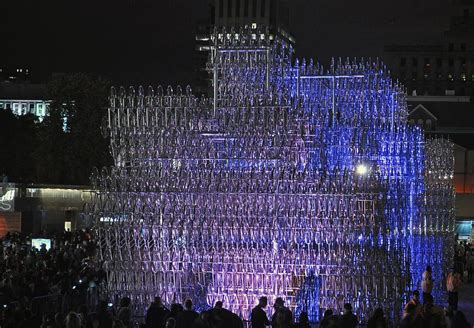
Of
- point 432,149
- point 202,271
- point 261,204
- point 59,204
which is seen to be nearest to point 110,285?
point 202,271

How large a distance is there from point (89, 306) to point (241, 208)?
4.07 meters

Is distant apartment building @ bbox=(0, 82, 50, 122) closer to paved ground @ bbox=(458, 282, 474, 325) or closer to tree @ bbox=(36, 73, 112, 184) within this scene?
tree @ bbox=(36, 73, 112, 184)

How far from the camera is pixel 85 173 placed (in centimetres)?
5362

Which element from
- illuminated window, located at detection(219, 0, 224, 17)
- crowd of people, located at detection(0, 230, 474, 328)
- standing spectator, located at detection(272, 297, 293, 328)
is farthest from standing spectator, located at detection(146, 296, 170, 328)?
illuminated window, located at detection(219, 0, 224, 17)

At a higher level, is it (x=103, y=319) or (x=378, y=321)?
(x=378, y=321)

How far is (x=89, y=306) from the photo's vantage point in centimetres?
2156

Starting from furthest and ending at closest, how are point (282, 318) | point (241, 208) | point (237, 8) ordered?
point (237, 8) < point (241, 208) < point (282, 318)

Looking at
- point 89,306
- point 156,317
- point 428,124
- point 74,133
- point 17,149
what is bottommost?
point 89,306

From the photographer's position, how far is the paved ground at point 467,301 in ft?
81.8

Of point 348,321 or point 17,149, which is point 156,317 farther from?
point 17,149

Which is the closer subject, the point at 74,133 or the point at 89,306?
the point at 89,306

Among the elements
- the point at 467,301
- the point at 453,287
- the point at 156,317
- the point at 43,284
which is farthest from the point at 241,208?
the point at 467,301

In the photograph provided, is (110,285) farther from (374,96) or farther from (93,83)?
(93,83)

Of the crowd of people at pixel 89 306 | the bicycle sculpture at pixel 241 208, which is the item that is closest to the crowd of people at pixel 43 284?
the crowd of people at pixel 89 306
